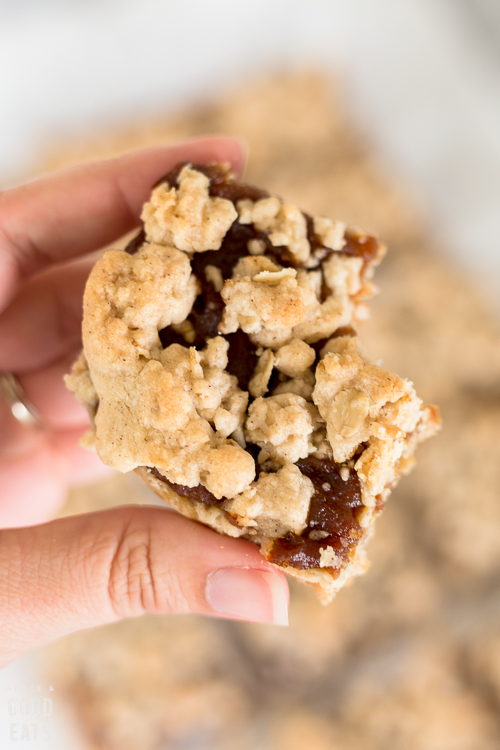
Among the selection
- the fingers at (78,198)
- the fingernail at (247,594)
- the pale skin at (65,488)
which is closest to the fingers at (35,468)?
the pale skin at (65,488)

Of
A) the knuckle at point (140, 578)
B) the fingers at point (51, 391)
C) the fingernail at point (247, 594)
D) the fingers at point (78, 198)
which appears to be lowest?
A: the fingernail at point (247, 594)

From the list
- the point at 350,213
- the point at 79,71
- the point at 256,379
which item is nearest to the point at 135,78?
the point at 79,71

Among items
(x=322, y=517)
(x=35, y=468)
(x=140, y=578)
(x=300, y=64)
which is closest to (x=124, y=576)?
(x=140, y=578)

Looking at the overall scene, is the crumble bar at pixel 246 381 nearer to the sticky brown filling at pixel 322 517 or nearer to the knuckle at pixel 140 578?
the sticky brown filling at pixel 322 517

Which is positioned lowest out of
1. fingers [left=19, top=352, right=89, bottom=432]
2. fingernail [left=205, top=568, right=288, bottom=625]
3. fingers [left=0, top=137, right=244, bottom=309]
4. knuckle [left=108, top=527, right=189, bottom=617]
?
fingernail [left=205, top=568, right=288, bottom=625]

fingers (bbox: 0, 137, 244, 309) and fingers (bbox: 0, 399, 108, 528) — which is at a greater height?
fingers (bbox: 0, 137, 244, 309)

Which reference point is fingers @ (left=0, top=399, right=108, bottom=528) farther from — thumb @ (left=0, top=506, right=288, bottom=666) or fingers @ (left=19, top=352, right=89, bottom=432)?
thumb @ (left=0, top=506, right=288, bottom=666)

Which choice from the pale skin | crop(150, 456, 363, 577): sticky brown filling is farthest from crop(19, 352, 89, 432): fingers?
crop(150, 456, 363, 577): sticky brown filling

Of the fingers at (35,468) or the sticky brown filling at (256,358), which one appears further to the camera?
the fingers at (35,468)

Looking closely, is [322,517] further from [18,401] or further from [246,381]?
[18,401]
